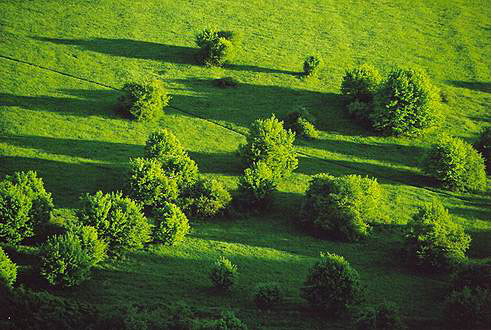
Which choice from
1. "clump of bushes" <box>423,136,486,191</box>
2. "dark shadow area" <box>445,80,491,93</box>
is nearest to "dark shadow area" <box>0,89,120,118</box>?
"clump of bushes" <box>423,136,486,191</box>

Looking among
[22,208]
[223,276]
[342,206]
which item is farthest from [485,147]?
[22,208]

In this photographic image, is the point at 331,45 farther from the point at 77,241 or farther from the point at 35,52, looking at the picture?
the point at 77,241

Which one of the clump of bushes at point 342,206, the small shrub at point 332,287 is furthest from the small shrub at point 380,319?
the clump of bushes at point 342,206

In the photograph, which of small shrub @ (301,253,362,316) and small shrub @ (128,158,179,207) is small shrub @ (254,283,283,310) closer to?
small shrub @ (301,253,362,316)

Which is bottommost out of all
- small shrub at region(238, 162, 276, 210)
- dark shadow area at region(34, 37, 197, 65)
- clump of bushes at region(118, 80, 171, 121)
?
small shrub at region(238, 162, 276, 210)

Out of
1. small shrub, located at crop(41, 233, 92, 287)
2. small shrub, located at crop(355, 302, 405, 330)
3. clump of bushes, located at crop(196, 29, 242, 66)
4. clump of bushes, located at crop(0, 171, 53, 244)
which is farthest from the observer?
clump of bushes, located at crop(196, 29, 242, 66)
